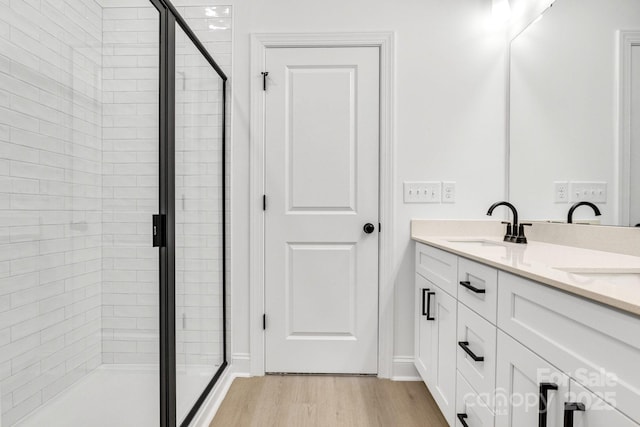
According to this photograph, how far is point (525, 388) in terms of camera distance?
0.96 meters

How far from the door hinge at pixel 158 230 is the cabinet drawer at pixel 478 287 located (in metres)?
1.14

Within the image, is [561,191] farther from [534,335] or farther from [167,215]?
[167,215]

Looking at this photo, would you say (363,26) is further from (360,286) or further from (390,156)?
(360,286)

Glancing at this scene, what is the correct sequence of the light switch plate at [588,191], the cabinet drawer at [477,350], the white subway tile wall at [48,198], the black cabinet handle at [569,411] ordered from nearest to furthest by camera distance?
the black cabinet handle at [569,411], the white subway tile wall at [48,198], the cabinet drawer at [477,350], the light switch plate at [588,191]

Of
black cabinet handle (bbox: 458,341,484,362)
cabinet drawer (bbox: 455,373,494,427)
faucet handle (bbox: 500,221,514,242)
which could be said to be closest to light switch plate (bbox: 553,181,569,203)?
faucet handle (bbox: 500,221,514,242)

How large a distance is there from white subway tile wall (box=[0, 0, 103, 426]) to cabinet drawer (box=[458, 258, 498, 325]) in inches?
52.3

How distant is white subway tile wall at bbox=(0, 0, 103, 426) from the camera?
88 centimetres

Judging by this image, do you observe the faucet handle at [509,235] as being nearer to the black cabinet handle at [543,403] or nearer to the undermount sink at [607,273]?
the undermount sink at [607,273]

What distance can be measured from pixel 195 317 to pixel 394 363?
120 centimetres

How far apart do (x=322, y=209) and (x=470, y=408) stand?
125 centimetres

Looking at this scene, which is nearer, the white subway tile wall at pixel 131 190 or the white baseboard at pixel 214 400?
the white subway tile wall at pixel 131 190

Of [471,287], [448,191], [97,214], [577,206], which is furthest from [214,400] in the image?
[577,206]

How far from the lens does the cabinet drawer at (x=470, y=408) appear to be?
46.4 inches

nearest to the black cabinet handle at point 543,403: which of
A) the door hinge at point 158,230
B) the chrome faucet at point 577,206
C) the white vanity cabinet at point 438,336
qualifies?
the white vanity cabinet at point 438,336
